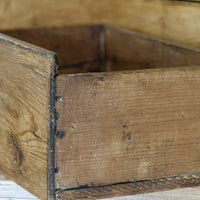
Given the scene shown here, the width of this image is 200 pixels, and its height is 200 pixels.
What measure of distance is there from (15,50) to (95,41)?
652 millimetres

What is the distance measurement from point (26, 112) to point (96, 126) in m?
0.17

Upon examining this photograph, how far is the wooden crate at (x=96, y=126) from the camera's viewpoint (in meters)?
0.86

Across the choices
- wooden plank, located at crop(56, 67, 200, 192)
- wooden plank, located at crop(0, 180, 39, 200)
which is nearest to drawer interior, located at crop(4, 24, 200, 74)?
wooden plank, located at crop(56, 67, 200, 192)

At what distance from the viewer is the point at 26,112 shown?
3.05 feet

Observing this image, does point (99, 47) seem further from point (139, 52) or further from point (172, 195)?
point (172, 195)

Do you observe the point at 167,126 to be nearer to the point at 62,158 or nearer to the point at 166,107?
the point at 166,107

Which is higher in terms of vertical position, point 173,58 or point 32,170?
point 173,58

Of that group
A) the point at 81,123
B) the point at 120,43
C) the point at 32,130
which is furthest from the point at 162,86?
the point at 120,43

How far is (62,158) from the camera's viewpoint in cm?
87

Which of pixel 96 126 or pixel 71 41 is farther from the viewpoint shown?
pixel 71 41

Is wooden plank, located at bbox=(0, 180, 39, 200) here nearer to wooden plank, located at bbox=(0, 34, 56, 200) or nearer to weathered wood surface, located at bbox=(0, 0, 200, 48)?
wooden plank, located at bbox=(0, 34, 56, 200)

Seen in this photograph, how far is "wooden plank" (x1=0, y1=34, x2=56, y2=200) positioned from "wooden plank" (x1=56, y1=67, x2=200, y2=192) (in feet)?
0.11

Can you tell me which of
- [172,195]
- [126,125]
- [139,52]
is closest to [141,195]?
[172,195]

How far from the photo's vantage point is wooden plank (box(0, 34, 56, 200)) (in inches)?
33.9
